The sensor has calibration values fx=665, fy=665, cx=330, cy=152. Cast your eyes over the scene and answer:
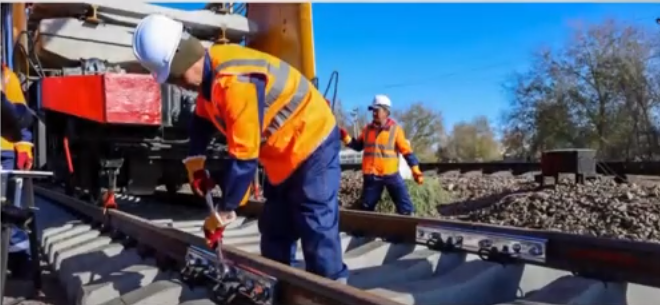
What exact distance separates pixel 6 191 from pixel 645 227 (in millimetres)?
5339

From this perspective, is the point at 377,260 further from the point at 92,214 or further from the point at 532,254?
the point at 92,214

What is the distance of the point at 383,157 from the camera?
710cm

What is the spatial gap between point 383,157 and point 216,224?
4.45m

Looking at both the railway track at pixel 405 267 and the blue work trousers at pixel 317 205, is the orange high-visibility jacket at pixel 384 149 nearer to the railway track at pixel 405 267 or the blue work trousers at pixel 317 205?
the railway track at pixel 405 267

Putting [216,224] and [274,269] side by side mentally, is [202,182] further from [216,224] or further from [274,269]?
[274,269]

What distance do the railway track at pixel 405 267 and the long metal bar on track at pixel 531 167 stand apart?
360 inches

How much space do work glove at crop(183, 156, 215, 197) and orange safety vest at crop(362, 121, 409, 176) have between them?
4041 millimetres

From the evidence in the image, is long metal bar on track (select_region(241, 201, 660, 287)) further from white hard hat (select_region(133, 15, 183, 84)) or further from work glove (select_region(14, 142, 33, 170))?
work glove (select_region(14, 142, 33, 170))

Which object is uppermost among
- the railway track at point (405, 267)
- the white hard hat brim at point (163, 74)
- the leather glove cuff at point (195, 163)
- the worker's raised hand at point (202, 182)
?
the white hard hat brim at point (163, 74)

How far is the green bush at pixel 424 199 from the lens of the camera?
9031 millimetres

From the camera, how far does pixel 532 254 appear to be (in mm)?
3229

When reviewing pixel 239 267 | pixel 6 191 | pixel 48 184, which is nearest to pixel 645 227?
pixel 239 267

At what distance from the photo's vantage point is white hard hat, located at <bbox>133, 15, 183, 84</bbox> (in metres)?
2.66

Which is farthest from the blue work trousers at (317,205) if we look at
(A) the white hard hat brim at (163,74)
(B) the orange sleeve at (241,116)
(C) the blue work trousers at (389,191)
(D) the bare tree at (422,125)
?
(D) the bare tree at (422,125)
